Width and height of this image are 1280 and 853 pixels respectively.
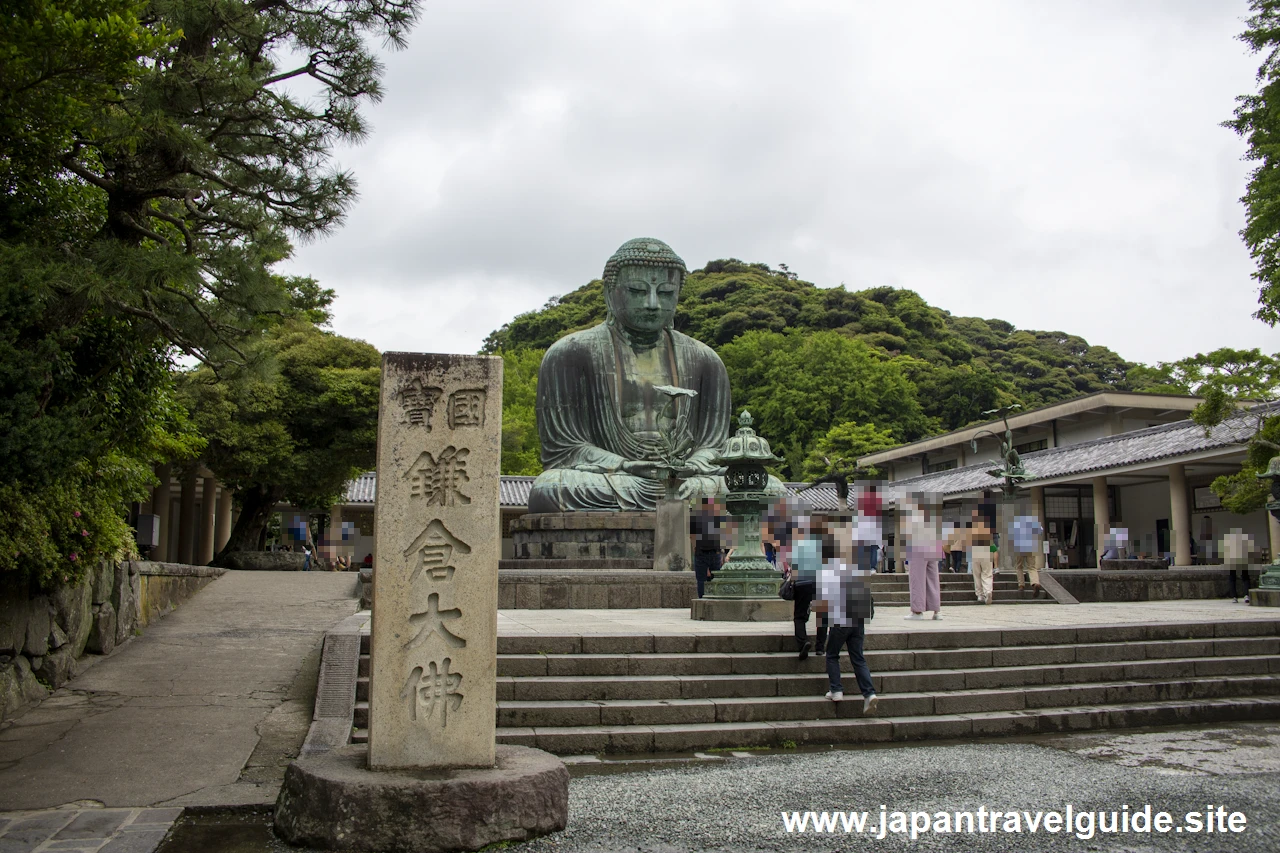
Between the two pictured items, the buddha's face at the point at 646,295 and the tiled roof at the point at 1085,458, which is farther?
the tiled roof at the point at 1085,458

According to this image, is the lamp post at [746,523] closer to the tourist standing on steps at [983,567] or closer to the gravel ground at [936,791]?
the gravel ground at [936,791]

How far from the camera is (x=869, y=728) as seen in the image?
608cm

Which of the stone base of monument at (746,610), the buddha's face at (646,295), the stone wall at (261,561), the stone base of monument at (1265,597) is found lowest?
the stone base of monument at (1265,597)

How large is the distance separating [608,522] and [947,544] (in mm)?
5384

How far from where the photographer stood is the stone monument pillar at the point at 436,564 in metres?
4.12

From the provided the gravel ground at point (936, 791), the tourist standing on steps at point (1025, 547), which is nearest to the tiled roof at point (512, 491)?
the tourist standing on steps at point (1025, 547)

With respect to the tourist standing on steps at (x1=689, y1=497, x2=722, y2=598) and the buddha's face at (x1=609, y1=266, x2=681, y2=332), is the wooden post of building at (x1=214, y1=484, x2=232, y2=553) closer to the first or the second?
the buddha's face at (x1=609, y1=266, x2=681, y2=332)

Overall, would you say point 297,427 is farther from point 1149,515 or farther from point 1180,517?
point 1149,515

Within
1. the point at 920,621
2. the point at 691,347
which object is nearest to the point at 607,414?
the point at 691,347

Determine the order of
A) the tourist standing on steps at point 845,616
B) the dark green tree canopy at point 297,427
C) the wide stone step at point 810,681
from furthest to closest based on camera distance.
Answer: the dark green tree canopy at point 297,427 → the wide stone step at point 810,681 → the tourist standing on steps at point 845,616

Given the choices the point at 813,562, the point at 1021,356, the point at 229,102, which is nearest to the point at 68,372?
the point at 229,102

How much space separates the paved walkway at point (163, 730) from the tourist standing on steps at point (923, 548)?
5259 mm

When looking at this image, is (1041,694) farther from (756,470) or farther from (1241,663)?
(756,470)

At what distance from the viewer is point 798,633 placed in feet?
22.1
